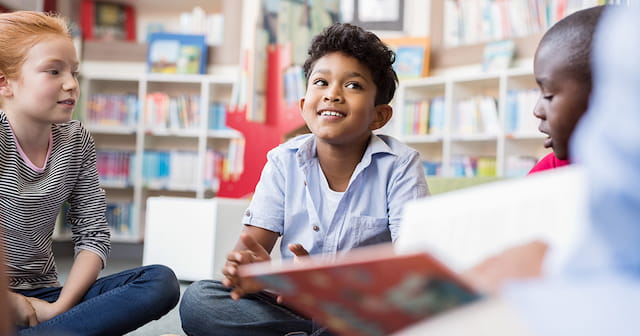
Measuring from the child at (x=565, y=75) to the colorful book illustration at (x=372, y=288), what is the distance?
0.64 m

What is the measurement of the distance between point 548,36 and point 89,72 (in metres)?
4.43

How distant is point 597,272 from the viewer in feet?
1.42

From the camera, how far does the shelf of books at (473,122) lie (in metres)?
4.09

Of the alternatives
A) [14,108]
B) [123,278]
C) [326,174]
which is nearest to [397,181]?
[326,174]

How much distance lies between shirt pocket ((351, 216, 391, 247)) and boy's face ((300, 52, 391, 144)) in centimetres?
19

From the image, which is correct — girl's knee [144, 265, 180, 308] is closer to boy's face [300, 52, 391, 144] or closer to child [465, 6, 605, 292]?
boy's face [300, 52, 391, 144]

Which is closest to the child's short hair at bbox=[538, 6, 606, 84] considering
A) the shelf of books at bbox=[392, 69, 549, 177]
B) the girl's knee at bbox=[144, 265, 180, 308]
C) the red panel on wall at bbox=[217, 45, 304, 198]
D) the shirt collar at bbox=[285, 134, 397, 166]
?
the shirt collar at bbox=[285, 134, 397, 166]

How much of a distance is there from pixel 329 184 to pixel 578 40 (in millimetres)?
633

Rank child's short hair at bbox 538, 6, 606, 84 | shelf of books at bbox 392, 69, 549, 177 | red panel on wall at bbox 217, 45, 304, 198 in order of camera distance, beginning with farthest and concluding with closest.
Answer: shelf of books at bbox 392, 69, 549, 177 → red panel on wall at bbox 217, 45, 304, 198 → child's short hair at bbox 538, 6, 606, 84

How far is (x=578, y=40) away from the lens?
1049 millimetres

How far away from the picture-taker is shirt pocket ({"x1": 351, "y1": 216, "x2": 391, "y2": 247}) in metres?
1.41

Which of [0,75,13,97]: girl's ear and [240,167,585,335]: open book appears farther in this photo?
[0,75,13,97]: girl's ear

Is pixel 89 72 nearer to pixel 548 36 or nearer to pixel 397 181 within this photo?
pixel 397 181

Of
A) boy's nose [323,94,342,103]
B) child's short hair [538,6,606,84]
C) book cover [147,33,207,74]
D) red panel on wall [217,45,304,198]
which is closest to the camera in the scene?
child's short hair [538,6,606,84]
